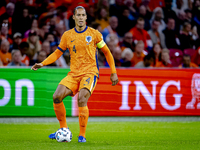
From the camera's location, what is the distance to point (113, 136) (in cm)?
680

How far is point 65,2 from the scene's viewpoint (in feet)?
40.8

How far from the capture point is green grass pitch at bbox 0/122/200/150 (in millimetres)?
5474

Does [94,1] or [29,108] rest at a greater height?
[94,1]

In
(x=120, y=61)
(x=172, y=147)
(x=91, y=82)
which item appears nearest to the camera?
(x=172, y=147)

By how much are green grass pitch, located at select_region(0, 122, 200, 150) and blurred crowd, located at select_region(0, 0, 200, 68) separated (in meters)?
2.48

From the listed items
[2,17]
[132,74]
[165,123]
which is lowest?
[165,123]

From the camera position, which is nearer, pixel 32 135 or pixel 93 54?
pixel 93 54

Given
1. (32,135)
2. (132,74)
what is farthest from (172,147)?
(132,74)

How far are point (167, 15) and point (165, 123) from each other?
16.5 ft

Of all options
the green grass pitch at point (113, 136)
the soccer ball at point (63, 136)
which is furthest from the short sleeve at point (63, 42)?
the green grass pitch at point (113, 136)

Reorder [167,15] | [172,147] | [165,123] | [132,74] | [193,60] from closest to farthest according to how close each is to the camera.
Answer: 1. [172,147]
2. [165,123]
3. [132,74]
4. [193,60]
5. [167,15]

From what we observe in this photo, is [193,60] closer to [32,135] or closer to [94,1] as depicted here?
[94,1]

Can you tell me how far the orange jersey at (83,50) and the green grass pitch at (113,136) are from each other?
47.6 inches

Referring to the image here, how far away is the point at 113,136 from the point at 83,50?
1830 millimetres
